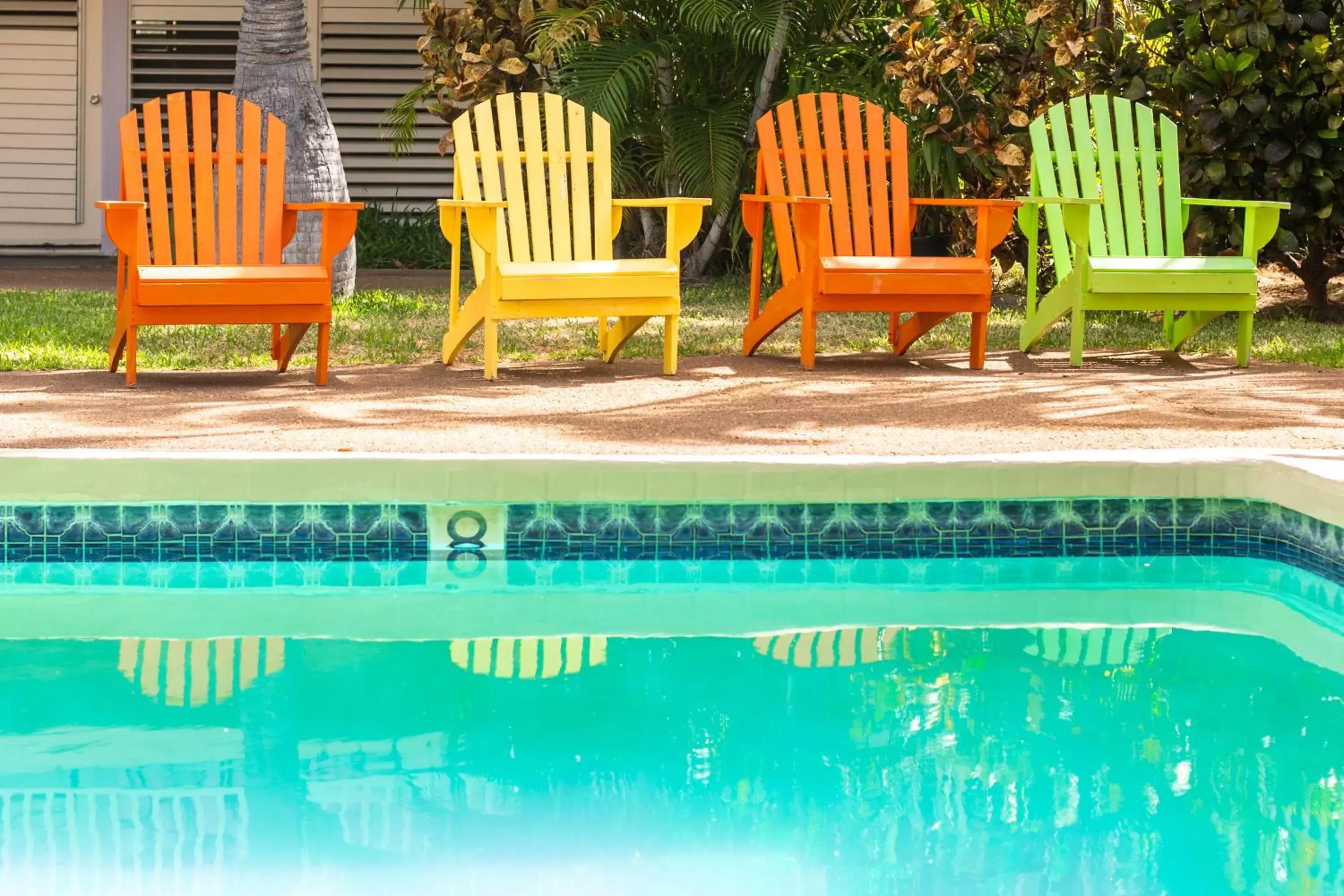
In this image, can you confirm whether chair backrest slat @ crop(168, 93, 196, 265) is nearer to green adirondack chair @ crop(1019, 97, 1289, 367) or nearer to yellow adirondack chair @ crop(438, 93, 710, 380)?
yellow adirondack chair @ crop(438, 93, 710, 380)

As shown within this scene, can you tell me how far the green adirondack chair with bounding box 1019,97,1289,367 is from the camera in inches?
267

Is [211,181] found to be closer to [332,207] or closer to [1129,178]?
[332,207]

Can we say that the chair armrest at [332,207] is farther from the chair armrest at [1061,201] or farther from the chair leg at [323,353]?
the chair armrest at [1061,201]

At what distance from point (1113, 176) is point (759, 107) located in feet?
9.33

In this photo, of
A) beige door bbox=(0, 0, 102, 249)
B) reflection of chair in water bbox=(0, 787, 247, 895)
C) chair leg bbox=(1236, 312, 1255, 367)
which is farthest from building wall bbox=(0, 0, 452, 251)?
reflection of chair in water bbox=(0, 787, 247, 895)

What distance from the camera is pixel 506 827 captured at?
9.48 feet

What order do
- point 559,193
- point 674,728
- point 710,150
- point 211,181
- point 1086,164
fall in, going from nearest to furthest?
point 674,728 → point 211,181 → point 559,193 → point 1086,164 → point 710,150

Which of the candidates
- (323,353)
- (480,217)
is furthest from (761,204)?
(323,353)

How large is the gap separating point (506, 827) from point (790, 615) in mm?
1542

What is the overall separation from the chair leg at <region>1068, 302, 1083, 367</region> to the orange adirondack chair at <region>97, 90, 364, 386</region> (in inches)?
111

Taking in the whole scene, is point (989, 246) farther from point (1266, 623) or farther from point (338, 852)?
point (338, 852)

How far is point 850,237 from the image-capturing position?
282 inches

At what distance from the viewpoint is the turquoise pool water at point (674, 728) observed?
276cm

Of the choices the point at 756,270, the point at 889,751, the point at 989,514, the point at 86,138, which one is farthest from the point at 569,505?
the point at 86,138
